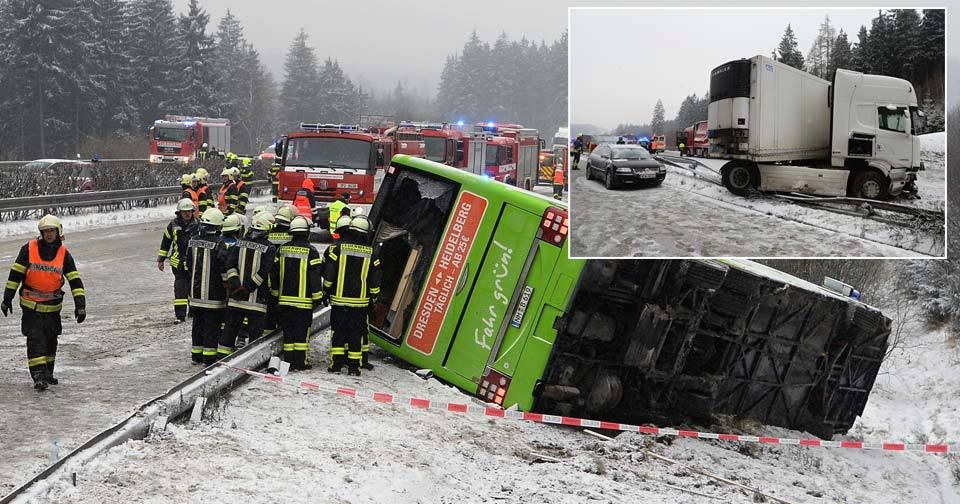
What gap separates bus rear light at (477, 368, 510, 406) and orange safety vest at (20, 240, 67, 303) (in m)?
3.95

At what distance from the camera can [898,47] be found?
260 inches

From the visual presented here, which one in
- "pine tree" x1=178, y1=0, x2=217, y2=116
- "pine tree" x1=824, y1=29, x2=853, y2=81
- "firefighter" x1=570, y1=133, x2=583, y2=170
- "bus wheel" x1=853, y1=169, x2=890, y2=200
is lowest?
"bus wheel" x1=853, y1=169, x2=890, y2=200

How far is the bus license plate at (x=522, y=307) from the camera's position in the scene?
8.87m

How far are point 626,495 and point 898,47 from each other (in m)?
3.73

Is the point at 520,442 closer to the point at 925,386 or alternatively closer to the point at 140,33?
the point at 925,386

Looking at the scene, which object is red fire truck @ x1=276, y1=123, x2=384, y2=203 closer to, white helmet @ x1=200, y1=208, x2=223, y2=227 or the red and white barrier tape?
white helmet @ x1=200, y1=208, x2=223, y2=227

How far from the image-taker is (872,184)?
21.9ft

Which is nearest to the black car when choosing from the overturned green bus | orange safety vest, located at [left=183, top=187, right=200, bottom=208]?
the overturned green bus

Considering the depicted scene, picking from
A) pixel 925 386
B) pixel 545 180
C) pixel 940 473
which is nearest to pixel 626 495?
pixel 940 473

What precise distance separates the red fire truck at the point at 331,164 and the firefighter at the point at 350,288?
12.9 meters

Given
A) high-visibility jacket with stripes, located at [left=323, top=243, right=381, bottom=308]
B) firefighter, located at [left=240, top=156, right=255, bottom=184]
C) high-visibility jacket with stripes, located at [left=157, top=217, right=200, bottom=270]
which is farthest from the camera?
firefighter, located at [left=240, top=156, right=255, bottom=184]

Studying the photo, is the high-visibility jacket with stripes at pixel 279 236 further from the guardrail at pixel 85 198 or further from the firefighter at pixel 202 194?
the guardrail at pixel 85 198

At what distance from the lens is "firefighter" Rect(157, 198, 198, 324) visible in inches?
457

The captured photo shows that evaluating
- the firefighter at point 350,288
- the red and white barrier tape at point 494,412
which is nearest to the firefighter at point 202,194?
the firefighter at point 350,288
